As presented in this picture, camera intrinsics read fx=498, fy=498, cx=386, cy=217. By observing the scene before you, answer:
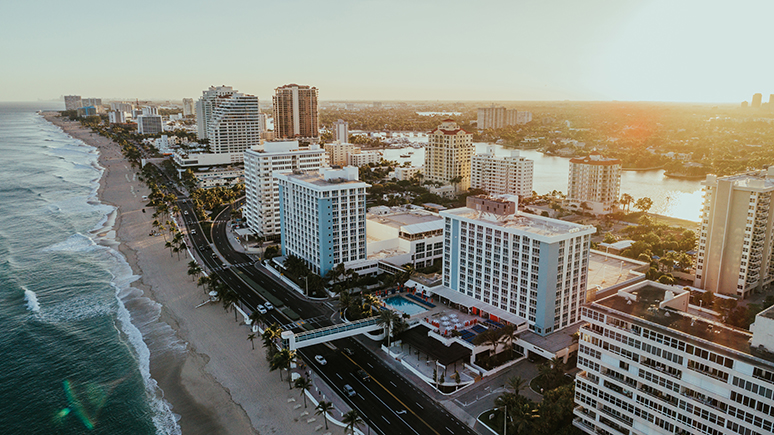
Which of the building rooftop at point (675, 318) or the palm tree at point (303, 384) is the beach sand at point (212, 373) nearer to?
the palm tree at point (303, 384)

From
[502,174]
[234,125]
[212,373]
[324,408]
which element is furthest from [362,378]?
[234,125]

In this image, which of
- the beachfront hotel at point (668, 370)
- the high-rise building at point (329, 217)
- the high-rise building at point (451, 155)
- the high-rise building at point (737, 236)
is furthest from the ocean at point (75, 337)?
the high-rise building at point (451, 155)

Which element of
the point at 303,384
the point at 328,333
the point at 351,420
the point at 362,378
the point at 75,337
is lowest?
the point at 75,337

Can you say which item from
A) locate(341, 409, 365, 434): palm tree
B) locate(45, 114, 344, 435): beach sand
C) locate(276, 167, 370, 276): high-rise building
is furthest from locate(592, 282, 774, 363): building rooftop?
locate(276, 167, 370, 276): high-rise building

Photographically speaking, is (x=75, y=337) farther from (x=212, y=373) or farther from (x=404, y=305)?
(x=404, y=305)

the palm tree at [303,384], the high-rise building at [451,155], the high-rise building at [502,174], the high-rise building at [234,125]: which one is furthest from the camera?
the high-rise building at [234,125]

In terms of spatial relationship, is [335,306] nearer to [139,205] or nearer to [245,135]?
[139,205]
